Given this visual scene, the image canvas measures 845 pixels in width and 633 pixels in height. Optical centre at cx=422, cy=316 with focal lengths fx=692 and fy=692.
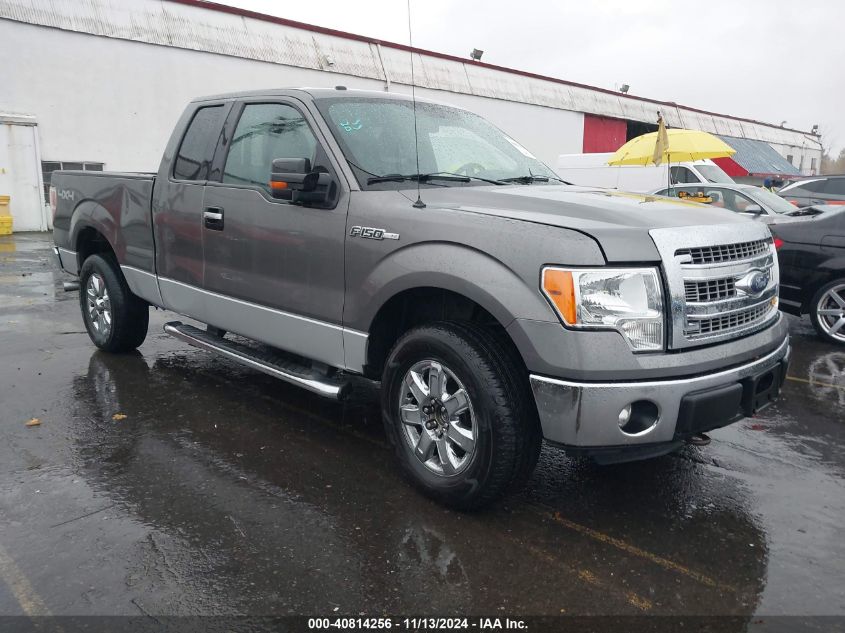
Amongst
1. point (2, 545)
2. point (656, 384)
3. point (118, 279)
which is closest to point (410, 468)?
point (656, 384)

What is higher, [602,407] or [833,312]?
[602,407]

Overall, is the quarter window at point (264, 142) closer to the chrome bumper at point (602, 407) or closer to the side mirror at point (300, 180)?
the side mirror at point (300, 180)

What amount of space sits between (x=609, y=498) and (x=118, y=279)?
172 inches

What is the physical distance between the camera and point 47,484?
3.67 meters

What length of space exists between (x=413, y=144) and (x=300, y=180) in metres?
0.82

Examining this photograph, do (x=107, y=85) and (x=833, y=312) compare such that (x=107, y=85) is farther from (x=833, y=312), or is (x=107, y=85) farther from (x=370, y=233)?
(x=833, y=312)

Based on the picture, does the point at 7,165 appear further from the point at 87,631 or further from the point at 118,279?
the point at 87,631

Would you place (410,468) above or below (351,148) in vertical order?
below

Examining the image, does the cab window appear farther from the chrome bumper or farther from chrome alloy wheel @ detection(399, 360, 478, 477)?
the chrome bumper

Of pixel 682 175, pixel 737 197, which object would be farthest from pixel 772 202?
pixel 682 175

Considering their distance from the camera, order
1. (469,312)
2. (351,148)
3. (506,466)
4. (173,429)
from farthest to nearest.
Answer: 1. (173,429)
2. (351,148)
3. (469,312)
4. (506,466)

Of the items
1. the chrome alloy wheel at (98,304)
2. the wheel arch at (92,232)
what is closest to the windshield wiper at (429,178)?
the wheel arch at (92,232)

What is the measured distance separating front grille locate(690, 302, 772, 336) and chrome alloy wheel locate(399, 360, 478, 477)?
1100 mm

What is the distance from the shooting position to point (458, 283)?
320cm
